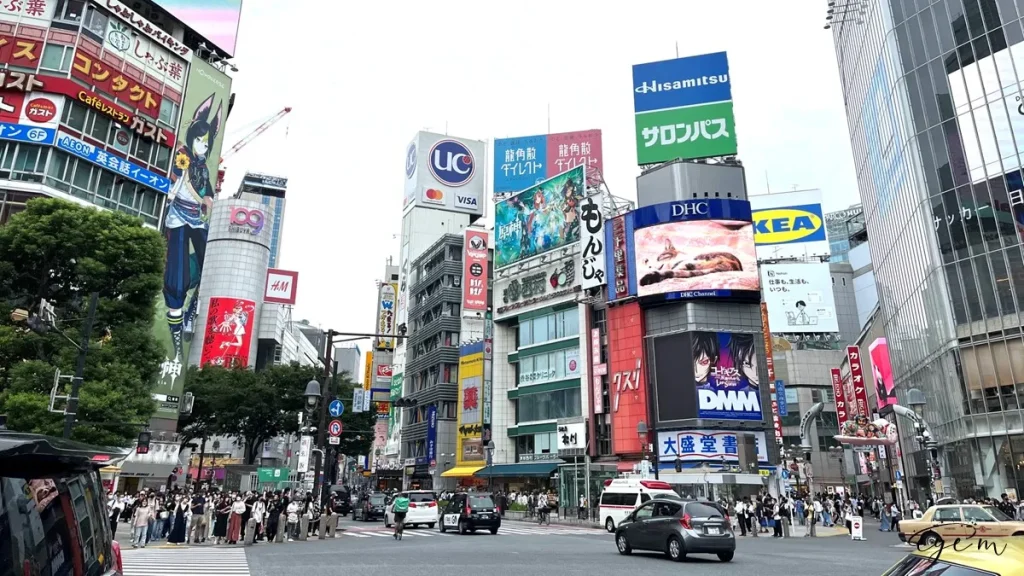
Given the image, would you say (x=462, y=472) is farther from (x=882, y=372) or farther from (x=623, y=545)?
(x=623, y=545)

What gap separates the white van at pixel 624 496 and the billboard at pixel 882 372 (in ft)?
118

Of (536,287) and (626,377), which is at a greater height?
(536,287)

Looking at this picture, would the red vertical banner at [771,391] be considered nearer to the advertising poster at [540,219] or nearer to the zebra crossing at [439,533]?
the advertising poster at [540,219]

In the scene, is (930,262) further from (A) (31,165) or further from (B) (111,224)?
(A) (31,165)

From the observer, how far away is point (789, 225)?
8612 centimetres

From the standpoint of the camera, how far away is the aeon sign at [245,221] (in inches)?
4518

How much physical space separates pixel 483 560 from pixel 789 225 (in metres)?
79.5

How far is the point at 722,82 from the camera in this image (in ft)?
186

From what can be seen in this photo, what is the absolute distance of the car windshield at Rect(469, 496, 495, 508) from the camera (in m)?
29.6

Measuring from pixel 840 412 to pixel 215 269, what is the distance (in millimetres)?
92629

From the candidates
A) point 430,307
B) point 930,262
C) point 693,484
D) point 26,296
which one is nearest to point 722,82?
point 930,262

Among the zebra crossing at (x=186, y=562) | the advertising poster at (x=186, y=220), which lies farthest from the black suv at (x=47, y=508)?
the advertising poster at (x=186, y=220)

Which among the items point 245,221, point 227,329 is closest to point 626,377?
point 227,329

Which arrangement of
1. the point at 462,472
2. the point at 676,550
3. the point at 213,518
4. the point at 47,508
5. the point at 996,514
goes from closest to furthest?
the point at 47,508 < the point at 676,550 < the point at 996,514 < the point at 213,518 < the point at 462,472
